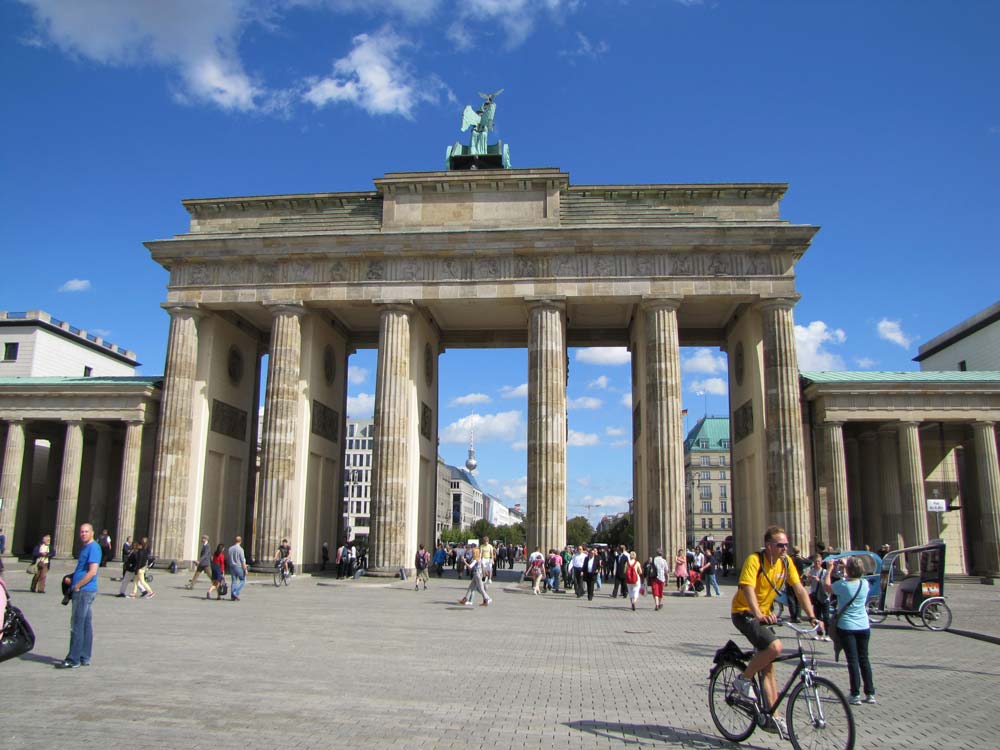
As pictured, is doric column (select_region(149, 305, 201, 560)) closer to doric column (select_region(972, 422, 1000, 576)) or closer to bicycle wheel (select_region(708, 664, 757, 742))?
bicycle wheel (select_region(708, 664, 757, 742))

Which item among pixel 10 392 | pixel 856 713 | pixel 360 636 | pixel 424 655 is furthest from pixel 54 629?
pixel 10 392

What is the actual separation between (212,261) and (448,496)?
12941cm

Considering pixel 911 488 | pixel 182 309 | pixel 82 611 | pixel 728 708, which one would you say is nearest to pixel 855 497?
pixel 911 488

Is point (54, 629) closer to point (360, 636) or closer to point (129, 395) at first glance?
point (360, 636)

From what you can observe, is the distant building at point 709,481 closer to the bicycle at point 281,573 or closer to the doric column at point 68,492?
the doric column at point 68,492

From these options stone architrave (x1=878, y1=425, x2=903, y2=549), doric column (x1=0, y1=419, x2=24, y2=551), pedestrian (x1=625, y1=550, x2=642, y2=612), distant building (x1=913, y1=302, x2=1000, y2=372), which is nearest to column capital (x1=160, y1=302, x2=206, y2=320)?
doric column (x1=0, y1=419, x2=24, y2=551)

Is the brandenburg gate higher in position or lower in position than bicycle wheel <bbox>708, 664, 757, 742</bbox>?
higher

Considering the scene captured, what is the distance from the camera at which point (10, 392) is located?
38688 mm

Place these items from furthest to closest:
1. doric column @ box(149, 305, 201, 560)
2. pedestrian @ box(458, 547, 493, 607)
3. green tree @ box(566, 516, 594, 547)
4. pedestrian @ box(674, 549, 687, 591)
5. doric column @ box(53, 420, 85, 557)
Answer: green tree @ box(566, 516, 594, 547), doric column @ box(53, 420, 85, 557), doric column @ box(149, 305, 201, 560), pedestrian @ box(674, 549, 687, 591), pedestrian @ box(458, 547, 493, 607)

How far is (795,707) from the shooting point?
6812mm

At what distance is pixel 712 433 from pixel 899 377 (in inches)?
2929

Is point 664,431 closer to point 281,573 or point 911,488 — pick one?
point 911,488

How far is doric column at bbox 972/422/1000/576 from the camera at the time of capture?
34344mm

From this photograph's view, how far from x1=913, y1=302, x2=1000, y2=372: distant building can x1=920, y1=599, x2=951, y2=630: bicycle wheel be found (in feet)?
123
